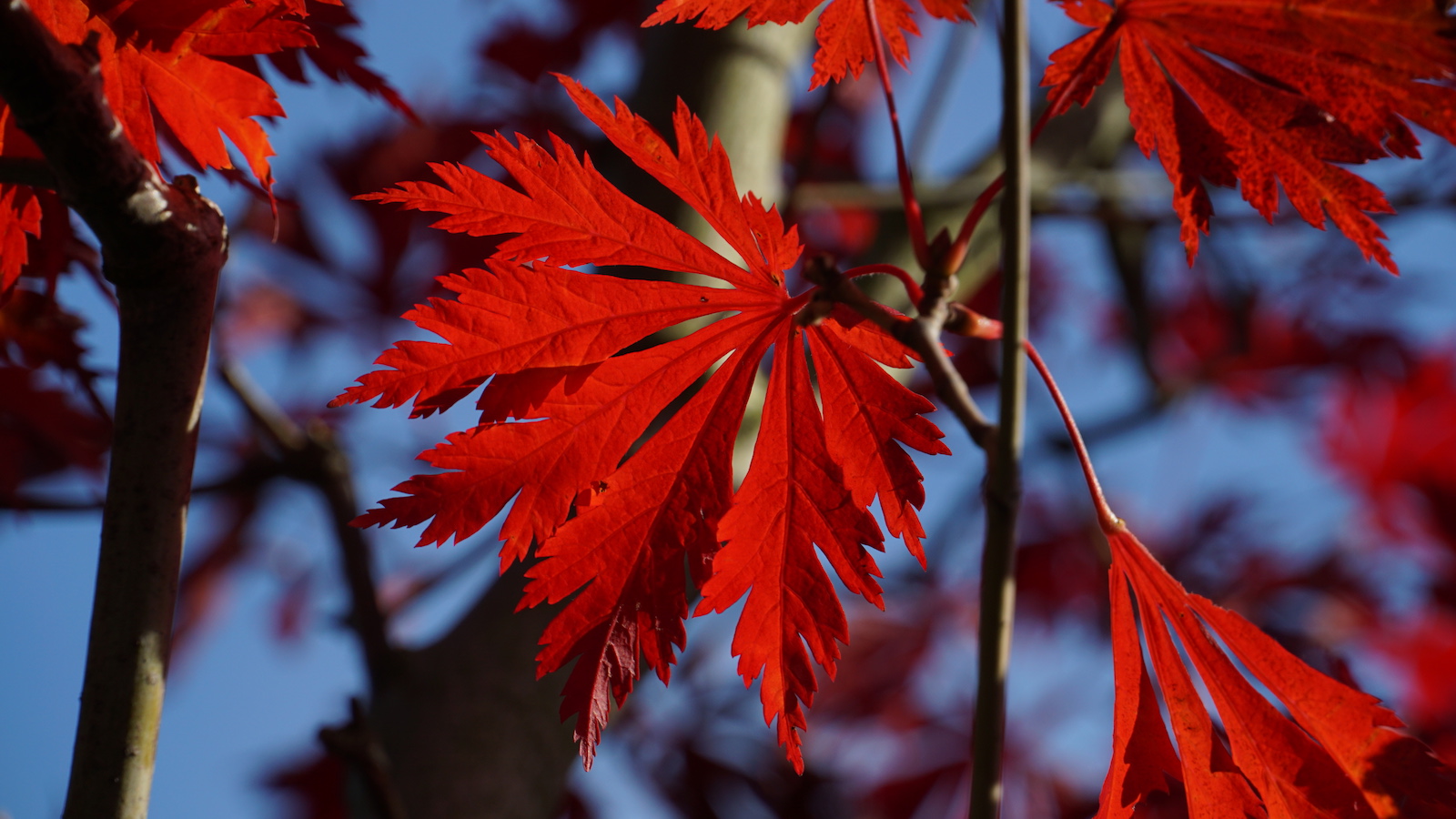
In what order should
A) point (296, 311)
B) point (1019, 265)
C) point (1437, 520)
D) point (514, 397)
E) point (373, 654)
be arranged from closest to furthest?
point (1019, 265) → point (514, 397) → point (373, 654) → point (1437, 520) → point (296, 311)

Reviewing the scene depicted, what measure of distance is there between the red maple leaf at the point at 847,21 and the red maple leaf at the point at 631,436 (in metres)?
0.08

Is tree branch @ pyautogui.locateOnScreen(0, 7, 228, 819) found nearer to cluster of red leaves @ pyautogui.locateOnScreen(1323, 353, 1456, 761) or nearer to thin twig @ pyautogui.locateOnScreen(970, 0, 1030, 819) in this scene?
thin twig @ pyautogui.locateOnScreen(970, 0, 1030, 819)

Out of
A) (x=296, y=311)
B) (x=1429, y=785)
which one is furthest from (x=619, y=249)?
(x=296, y=311)

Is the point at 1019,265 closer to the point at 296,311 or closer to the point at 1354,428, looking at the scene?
the point at 296,311

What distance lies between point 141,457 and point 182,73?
0.20 m

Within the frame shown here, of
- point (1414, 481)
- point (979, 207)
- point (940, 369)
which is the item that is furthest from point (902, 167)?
point (1414, 481)

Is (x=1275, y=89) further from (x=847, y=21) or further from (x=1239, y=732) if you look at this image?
(x=1239, y=732)

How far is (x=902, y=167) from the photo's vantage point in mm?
471

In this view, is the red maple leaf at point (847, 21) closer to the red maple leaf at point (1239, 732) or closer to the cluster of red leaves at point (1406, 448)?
the red maple leaf at point (1239, 732)

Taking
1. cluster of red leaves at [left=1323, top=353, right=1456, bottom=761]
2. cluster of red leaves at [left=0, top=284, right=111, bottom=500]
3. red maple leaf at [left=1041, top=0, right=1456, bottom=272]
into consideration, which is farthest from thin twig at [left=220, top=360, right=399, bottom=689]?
cluster of red leaves at [left=1323, top=353, right=1456, bottom=761]

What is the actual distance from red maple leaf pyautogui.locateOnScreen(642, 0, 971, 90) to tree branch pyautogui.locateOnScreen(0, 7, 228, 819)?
28 centimetres

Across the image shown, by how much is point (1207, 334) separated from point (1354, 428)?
0.49 meters

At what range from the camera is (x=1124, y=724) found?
1.53 feet

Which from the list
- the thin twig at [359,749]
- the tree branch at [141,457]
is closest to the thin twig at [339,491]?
the thin twig at [359,749]
